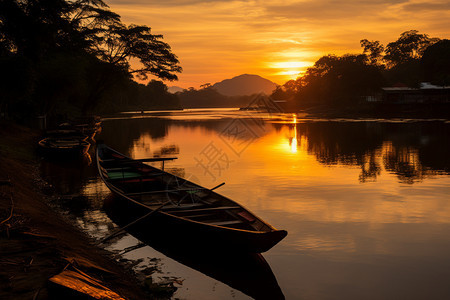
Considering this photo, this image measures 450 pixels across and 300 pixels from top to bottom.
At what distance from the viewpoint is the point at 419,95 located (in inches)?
3221

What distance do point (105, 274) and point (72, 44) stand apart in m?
52.6

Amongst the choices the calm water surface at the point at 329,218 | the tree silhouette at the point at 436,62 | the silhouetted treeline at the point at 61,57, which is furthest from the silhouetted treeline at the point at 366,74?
the calm water surface at the point at 329,218

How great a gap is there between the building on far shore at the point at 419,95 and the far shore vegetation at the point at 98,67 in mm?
1408

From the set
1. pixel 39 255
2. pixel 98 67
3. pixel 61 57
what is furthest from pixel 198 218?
pixel 98 67

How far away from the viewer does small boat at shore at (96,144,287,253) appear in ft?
28.2

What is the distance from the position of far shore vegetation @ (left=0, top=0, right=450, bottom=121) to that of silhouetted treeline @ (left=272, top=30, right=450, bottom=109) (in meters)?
0.24

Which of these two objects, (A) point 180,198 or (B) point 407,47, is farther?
(B) point 407,47

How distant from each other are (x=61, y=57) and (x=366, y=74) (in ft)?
253

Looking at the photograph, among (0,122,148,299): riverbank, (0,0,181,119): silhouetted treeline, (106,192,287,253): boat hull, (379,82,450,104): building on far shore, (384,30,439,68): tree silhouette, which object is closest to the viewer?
(0,122,148,299): riverbank

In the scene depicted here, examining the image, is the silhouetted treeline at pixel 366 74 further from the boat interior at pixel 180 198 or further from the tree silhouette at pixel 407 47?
the boat interior at pixel 180 198

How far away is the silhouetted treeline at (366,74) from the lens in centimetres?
9700

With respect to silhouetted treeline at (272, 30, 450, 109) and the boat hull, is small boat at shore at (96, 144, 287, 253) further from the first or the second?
silhouetted treeline at (272, 30, 450, 109)

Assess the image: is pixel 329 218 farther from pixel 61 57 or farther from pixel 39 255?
pixel 61 57

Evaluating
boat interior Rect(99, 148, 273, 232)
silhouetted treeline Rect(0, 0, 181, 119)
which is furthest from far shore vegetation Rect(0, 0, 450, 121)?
boat interior Rect(99, 148, 273, 232)
